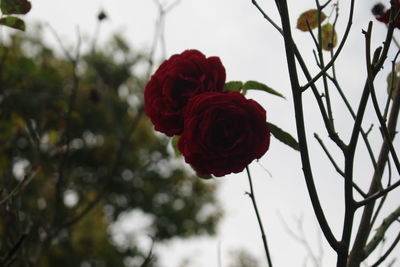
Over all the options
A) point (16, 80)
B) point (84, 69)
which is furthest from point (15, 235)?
point (84, 69)

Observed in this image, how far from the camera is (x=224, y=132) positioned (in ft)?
2.15

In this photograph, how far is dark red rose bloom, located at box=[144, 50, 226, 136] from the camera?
0.70 m

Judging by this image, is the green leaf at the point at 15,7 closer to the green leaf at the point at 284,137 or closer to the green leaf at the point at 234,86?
the green leaf at the point at 234,86

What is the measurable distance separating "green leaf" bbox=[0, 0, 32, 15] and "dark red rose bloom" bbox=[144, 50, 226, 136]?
294mm

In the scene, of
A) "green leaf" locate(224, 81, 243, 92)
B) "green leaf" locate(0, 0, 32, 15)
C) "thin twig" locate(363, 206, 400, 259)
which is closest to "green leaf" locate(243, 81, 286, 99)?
"green leaf" locate(224, 81, 243, 92)

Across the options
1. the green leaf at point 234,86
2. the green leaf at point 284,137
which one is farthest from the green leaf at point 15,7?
the green leaf at point 284,137

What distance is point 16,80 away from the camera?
1.84m

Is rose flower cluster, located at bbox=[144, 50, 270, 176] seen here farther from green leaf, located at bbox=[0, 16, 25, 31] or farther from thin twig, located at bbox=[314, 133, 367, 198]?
green leaf, located at bbox=[0, 16, 25, 31]

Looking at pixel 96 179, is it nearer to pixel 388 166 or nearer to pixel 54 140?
pixel 54 140

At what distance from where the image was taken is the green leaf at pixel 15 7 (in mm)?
796

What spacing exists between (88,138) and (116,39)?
3.59 m

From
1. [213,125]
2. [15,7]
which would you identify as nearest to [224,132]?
[213,125]

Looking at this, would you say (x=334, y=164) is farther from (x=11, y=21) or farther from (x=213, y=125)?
(x=11, y=21)

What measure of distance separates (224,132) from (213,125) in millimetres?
23
